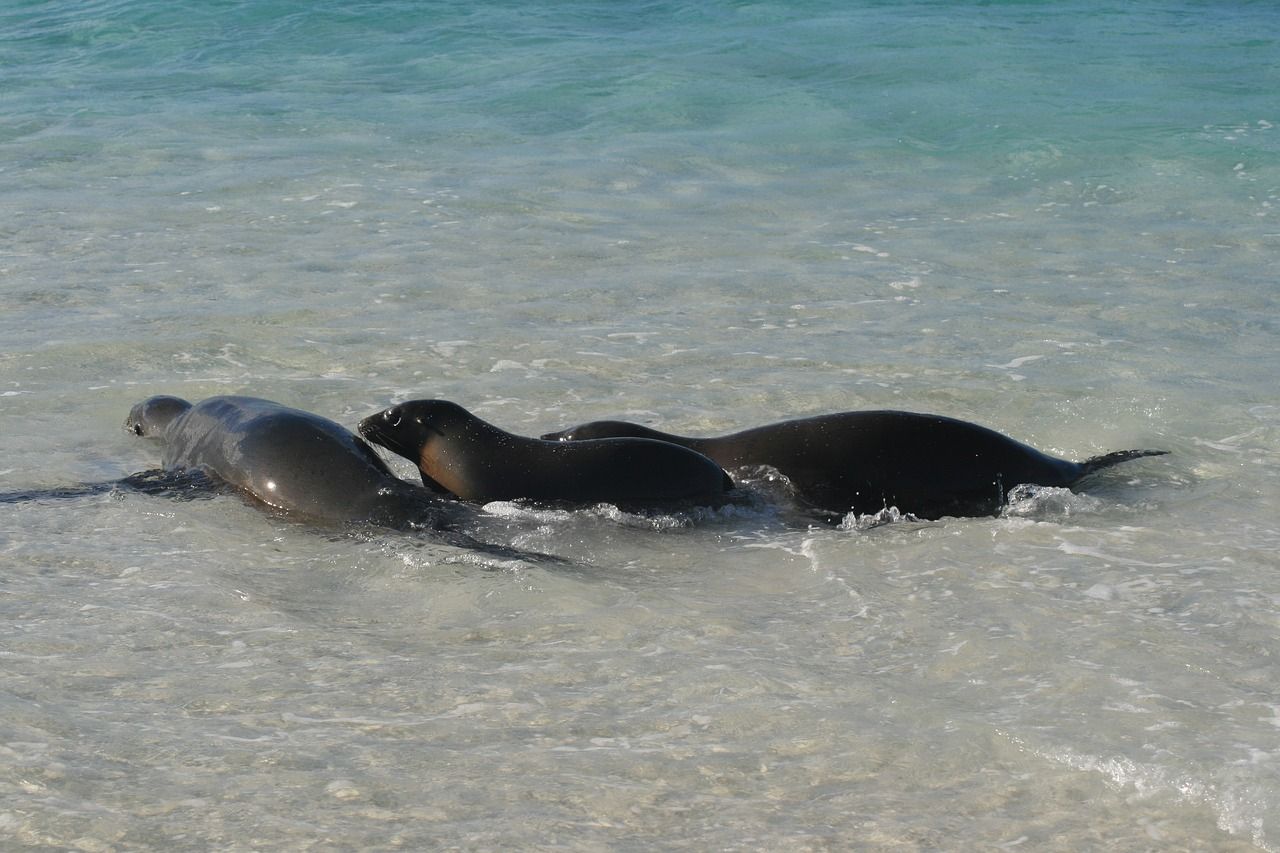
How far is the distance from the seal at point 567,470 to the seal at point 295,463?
0.14 metres

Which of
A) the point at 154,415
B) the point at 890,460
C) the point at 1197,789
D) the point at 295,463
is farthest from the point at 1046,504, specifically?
the point at 154,415

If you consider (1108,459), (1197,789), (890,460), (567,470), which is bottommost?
(1108,459)

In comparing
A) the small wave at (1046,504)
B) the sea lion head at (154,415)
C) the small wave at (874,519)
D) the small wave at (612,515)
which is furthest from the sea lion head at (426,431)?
the small wave at (1046,504)

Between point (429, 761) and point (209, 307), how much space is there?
5.25 metres

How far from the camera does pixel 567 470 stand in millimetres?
5367

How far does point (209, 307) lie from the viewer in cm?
837

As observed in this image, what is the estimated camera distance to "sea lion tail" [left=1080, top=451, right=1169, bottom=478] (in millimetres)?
5918

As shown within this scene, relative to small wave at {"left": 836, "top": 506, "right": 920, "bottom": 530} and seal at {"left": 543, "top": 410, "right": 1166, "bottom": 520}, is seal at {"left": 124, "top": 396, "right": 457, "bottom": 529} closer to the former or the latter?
seal at {"left": 543, "top": 410, "right": 1166, "bottom": 520}

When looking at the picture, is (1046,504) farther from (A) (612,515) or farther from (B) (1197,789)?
(B) (1197,789)

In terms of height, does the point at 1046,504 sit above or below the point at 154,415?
below

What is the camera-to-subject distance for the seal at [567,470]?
17.5 feet

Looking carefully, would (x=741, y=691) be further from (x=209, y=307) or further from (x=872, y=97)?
(x=872, y=97)

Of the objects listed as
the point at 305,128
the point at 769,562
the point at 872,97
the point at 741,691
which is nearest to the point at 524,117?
the point at 305,128

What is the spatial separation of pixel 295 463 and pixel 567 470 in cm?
98
